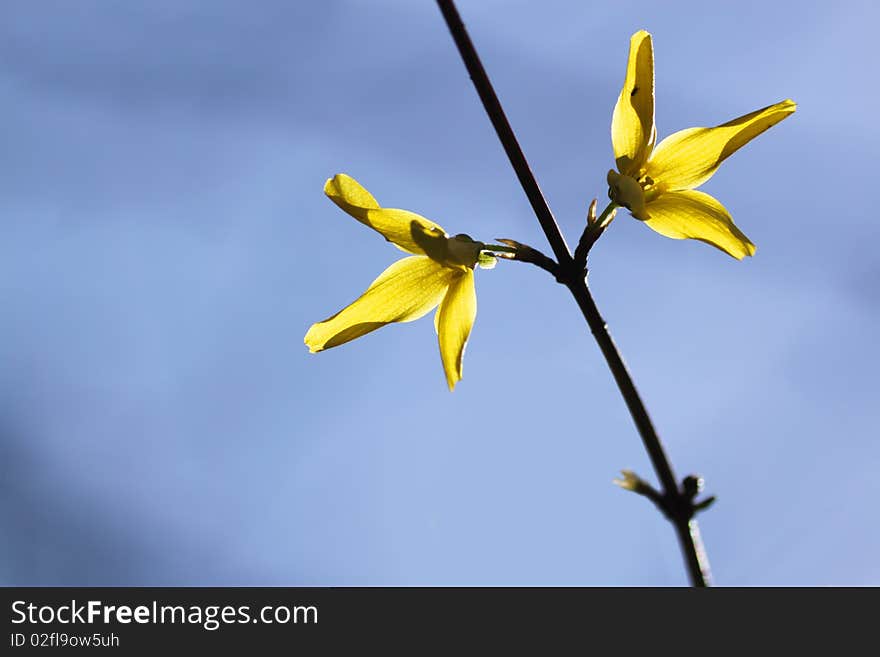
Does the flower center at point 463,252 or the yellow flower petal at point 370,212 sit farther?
the yellow flower petal at point 370,212

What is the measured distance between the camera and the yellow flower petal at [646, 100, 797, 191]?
3.25ft

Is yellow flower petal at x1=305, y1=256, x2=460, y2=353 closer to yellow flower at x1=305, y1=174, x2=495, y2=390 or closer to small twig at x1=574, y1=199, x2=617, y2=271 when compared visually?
yellow flower at x1=305, y1=174, x2=495, y2=390

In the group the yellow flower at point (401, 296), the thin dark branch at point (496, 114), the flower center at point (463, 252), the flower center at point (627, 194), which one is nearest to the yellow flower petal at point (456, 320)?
the yellow flower at point (401, 296)

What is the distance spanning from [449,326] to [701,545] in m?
0.48

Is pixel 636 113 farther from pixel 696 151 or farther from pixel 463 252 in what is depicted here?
pixel 463 252

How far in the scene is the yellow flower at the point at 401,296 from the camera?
39.8 inches

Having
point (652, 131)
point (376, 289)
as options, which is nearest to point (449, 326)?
point (376, 289)

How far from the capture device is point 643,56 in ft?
3.27

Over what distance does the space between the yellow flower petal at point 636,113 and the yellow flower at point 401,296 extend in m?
0.25

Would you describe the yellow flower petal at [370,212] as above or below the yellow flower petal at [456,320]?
above

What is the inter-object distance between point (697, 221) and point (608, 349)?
0.43 meters

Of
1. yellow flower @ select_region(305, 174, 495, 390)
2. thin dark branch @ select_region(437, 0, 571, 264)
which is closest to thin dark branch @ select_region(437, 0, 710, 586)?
thin dark branch @ select_region(437, 0, 571, 264)

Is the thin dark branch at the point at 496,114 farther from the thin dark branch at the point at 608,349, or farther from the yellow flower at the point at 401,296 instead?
the yellow flower at the point at 401,296

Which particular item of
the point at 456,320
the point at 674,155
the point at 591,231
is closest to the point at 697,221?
the point at 674,155
